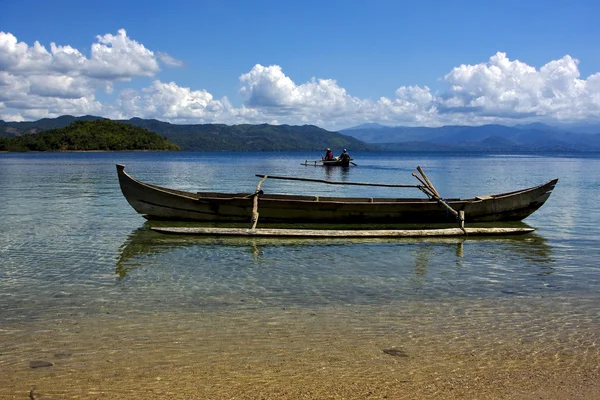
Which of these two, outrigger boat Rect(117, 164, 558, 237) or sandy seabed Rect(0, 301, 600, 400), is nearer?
sandy seabed Rect(0, 301, 600, 400)

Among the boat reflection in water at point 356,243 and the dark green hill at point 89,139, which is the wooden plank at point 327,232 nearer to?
the boat reflection in water at point 356,243

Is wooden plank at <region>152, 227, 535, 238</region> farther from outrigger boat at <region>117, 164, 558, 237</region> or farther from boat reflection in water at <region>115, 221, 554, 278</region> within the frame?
outrigger boat at <region>117, 164, 558, 237</region>

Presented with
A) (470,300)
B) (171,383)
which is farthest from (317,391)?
(470,300)

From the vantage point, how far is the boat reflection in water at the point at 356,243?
41.1 feet

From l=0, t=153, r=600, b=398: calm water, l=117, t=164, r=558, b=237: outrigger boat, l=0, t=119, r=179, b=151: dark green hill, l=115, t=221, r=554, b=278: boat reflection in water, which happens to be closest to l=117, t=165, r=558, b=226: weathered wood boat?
l=117, t=164, r=558, b=237: outrigger boat

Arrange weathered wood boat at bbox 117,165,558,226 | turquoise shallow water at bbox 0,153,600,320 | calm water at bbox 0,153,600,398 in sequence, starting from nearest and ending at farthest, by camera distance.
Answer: calm water at bbox 0,153,600,398 → turquoise shallow water at bbox 0,153,600,320 → weathered wood boat at bbox 117,165,558,226

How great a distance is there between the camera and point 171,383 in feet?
18.4

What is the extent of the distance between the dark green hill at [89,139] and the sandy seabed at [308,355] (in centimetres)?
14417

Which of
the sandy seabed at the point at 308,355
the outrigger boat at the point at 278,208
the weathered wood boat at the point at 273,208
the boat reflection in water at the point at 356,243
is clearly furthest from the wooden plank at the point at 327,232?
the sandy seabed at the point at 308,355

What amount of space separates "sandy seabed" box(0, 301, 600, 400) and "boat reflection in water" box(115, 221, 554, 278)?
382 centimetres

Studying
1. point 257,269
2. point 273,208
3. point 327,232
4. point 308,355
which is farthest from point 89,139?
point 308,355

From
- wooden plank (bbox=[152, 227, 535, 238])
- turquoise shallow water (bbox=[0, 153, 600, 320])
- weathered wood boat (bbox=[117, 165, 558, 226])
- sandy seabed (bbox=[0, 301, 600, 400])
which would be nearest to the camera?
sandy seabed (bbox=[0, 301, 600, 400])

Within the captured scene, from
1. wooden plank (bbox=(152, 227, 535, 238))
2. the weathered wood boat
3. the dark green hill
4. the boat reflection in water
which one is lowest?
the boat reflection in water

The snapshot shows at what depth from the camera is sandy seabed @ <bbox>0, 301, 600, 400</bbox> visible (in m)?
5.50
